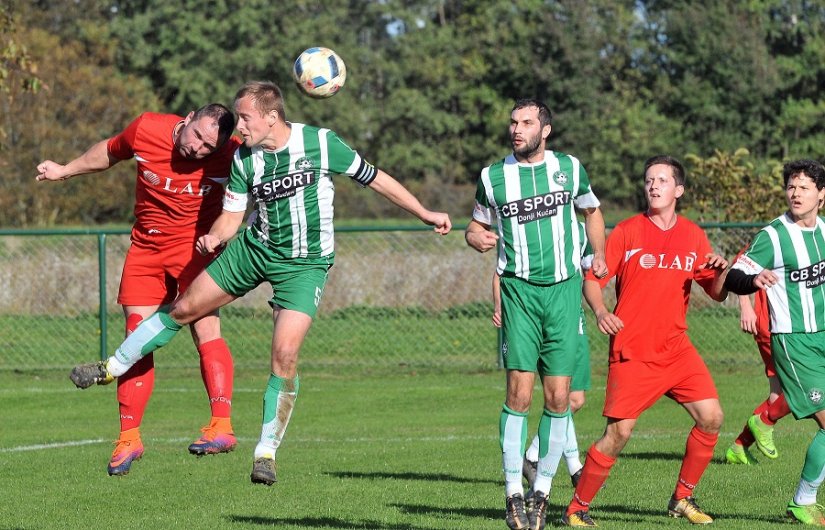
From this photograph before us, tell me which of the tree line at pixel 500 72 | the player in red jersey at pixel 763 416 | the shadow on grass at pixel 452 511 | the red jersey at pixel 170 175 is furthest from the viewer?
the tree line at pixel 500 72

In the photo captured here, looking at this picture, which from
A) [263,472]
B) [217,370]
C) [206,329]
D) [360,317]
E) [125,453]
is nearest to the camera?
[263,472]

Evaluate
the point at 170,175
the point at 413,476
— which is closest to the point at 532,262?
the point at 170,175

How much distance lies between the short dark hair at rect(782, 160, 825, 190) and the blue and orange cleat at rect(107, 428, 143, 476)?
179 inches

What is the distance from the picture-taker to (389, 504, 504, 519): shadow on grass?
881 cm

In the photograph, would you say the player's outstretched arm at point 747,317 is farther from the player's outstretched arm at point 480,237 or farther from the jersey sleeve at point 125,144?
the jersey sleeve at point 125,144

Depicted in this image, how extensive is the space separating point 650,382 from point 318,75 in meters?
2.84

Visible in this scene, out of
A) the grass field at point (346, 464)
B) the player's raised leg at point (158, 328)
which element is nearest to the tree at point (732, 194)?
the grass field at point (346, 464)

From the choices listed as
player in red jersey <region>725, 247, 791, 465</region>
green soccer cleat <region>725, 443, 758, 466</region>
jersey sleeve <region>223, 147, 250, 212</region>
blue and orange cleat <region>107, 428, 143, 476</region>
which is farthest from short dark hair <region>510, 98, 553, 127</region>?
green soccer cleat <region>725, 443, 758, 466</region>

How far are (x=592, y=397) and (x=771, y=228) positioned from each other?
7.77 m

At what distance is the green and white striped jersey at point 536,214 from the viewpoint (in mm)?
7871

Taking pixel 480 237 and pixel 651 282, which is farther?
pixel 651 282

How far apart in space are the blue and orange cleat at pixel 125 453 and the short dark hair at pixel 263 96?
2.53m

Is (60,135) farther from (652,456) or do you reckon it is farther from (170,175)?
(170,175)

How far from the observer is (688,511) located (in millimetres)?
8469
